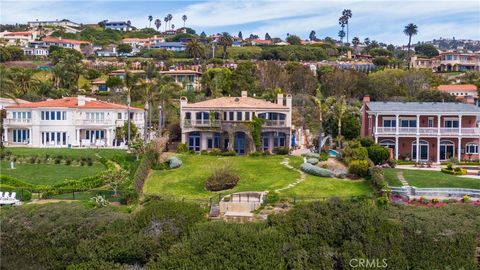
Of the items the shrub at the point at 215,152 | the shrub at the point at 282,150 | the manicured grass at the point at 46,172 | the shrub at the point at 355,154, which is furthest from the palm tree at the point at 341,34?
the manicured grass at the point at 46,172

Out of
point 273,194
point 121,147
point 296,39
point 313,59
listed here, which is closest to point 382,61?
point 313,59

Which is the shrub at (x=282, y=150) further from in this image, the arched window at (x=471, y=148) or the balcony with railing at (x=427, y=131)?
the arched window at (x=471, y=148)

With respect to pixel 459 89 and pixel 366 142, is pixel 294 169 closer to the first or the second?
pixel 366 142

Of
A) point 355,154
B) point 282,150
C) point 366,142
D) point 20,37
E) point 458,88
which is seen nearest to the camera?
point 355,154

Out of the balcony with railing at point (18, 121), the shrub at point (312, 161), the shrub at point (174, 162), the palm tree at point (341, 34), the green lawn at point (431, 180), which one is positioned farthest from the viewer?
the palm tree at point (341, 34)

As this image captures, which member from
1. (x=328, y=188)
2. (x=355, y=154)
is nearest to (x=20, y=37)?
(x=355, y=154)

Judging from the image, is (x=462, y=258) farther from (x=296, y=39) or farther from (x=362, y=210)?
(x=296, y=39)

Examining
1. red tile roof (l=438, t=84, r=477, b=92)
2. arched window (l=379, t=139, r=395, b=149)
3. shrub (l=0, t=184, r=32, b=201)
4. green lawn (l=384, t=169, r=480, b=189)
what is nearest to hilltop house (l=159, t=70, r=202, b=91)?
red tile roof (l=438, t=84, r=477, b=92)
